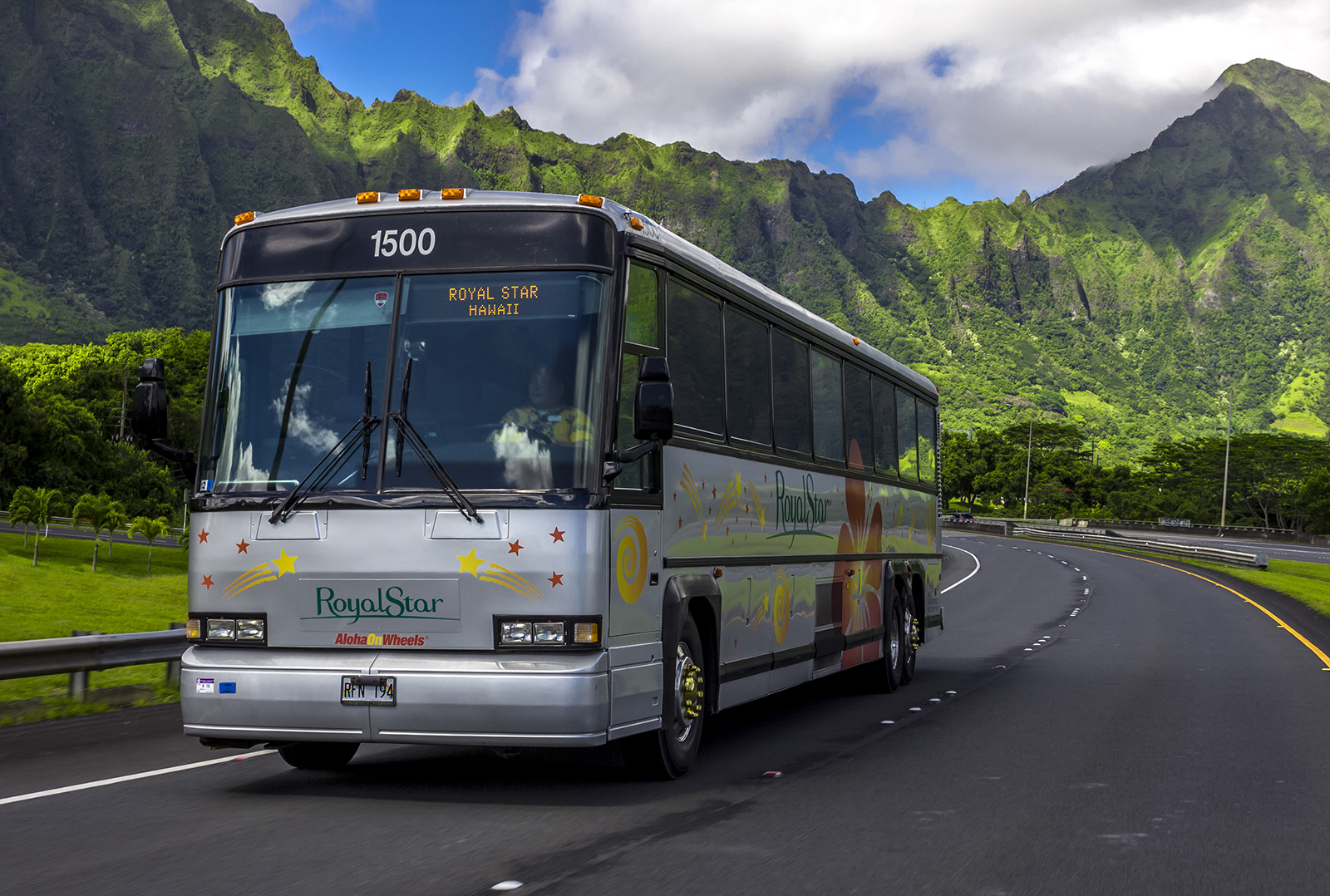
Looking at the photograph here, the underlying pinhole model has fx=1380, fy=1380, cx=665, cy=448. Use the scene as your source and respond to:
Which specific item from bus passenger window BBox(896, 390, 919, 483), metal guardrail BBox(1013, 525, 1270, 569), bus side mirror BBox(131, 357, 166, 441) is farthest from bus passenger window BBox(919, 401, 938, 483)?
metal guardrail BBox(1013, 525, 1270, 569)

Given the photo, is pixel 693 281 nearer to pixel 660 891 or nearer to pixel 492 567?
pixel 492 567

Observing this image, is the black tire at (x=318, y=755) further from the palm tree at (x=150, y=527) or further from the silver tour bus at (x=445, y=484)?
the palm tree at (x=150, y=527)

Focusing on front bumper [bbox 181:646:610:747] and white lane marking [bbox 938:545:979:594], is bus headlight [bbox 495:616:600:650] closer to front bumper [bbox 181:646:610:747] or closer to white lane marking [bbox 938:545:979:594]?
front bumper [bbox 181:646:610:747]

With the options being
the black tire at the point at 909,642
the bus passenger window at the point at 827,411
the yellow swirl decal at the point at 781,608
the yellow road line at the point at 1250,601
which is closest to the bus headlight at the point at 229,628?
the yellow swirl decal at the point at 781,608

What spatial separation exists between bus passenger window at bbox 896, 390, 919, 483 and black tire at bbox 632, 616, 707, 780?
7297 millimetres

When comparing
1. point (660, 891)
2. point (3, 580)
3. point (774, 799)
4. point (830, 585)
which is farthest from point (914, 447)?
point (3, 580)

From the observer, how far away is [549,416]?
7395mm

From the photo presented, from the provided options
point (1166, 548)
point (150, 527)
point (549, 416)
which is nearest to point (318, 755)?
A: point (549, 416)

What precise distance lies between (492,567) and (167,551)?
87.7m

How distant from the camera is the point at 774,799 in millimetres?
7902

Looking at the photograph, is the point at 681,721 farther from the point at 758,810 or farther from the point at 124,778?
the point at 124,778

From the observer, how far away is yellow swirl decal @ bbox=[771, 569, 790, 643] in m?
10.5

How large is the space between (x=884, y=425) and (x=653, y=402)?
8.08 metres

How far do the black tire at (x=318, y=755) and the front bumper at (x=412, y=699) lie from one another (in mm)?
1159
